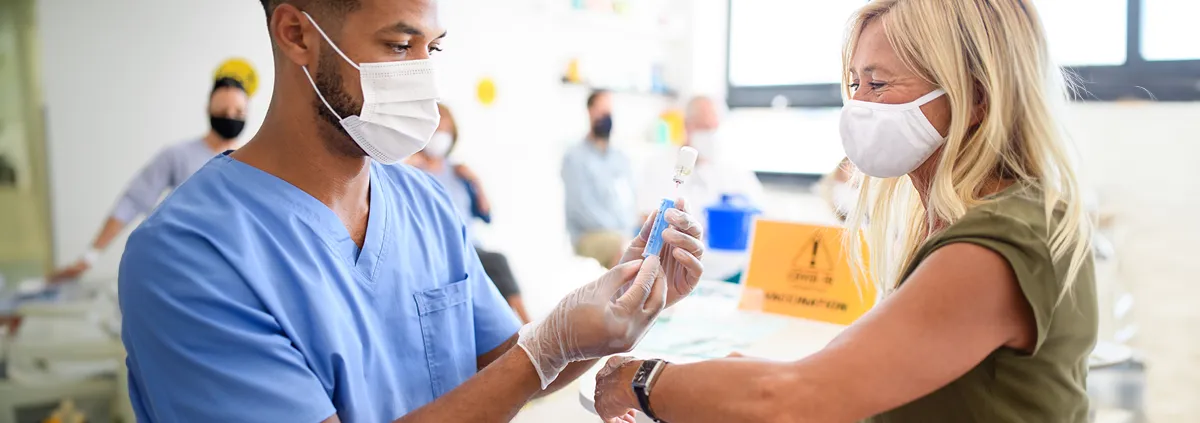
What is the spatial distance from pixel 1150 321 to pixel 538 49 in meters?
3.26

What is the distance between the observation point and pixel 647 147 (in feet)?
17.3

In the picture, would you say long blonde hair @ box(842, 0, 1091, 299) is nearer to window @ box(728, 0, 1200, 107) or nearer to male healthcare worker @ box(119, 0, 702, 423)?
male healthcare worker @ box(119, 0, 702, 423)

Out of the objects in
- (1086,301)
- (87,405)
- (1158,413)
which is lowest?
(1158,413)

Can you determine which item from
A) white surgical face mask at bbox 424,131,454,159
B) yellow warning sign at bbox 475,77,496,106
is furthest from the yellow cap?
yellow warning sign at bbox 475,77,496,106

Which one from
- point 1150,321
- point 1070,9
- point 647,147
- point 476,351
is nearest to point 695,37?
point 647,147

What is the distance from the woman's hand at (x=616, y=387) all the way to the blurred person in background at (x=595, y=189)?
323 cm

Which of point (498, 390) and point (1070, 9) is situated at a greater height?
point (1070, 9)

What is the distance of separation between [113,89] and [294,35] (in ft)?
6.48

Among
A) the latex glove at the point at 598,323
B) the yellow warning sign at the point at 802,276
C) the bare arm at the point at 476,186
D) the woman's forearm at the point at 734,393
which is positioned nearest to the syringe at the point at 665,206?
the latex glove at the point at 598,323

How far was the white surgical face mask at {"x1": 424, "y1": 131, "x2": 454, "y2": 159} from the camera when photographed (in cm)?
350

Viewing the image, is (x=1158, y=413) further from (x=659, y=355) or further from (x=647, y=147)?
(x=647, y=147)

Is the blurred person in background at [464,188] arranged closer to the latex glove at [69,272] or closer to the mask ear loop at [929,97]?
the latex glove at [69,272]

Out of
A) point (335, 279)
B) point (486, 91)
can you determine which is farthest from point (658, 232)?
point (486, 91)

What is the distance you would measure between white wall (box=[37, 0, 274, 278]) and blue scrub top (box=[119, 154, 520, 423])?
1.86 m
